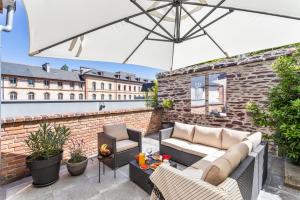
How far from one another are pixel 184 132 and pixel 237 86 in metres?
2.37

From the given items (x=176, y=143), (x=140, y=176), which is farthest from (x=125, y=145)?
(x=176, y=143)

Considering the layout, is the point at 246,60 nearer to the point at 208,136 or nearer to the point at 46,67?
the point at 208,136

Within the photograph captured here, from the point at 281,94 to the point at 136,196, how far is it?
3.49m

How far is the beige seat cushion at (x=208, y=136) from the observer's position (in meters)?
3.47

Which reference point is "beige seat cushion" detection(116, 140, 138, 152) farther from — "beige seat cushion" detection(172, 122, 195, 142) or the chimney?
the chimney

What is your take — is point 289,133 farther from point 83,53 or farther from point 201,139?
point 83,53

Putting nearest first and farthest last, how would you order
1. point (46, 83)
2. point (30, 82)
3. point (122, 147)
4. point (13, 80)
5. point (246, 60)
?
1. point (122, 147)
2. point (246, 60)
3. point (13, 80)
4. point (30, 82)
5. point (46, 83)

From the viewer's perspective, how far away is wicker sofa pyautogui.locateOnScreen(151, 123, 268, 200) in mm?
1541

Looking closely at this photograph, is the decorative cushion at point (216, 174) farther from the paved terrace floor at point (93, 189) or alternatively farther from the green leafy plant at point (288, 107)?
the green leafy plant at point (288, 107)

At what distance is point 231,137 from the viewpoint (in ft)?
10.8

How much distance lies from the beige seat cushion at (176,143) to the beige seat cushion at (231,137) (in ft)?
2.67

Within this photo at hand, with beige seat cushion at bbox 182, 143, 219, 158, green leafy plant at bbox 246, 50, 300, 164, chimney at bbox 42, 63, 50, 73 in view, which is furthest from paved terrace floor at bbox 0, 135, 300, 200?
chimney at bbox 42, 63, 50, 73

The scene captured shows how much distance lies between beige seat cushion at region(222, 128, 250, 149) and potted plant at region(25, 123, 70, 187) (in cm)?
340

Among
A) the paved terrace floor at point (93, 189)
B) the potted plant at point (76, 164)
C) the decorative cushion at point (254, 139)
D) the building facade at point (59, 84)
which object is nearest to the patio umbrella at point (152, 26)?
the decorative cushion at point (254, 139)
